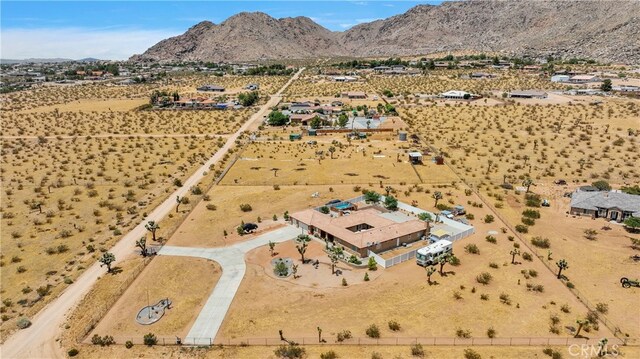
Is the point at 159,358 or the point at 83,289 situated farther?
the point at 83,289

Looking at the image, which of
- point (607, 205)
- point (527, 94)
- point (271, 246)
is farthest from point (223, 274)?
point (527, 94)

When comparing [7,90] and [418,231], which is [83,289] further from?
[7,90]

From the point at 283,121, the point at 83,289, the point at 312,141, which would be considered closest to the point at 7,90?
the point at 283,121

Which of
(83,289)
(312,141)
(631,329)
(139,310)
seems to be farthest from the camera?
(312,141)

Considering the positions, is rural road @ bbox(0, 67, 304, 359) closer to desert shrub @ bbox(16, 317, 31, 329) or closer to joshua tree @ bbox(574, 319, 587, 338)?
desert shrub @ bbox(16, 317, 31, 329)

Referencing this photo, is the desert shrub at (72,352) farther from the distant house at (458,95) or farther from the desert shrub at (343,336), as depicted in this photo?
the distant house at (458,95)

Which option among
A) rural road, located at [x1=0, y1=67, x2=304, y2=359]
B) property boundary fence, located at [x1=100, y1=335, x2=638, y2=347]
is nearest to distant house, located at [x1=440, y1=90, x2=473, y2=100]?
rural road, located at [x1=0, y1=67, x2=304, y2=359]
